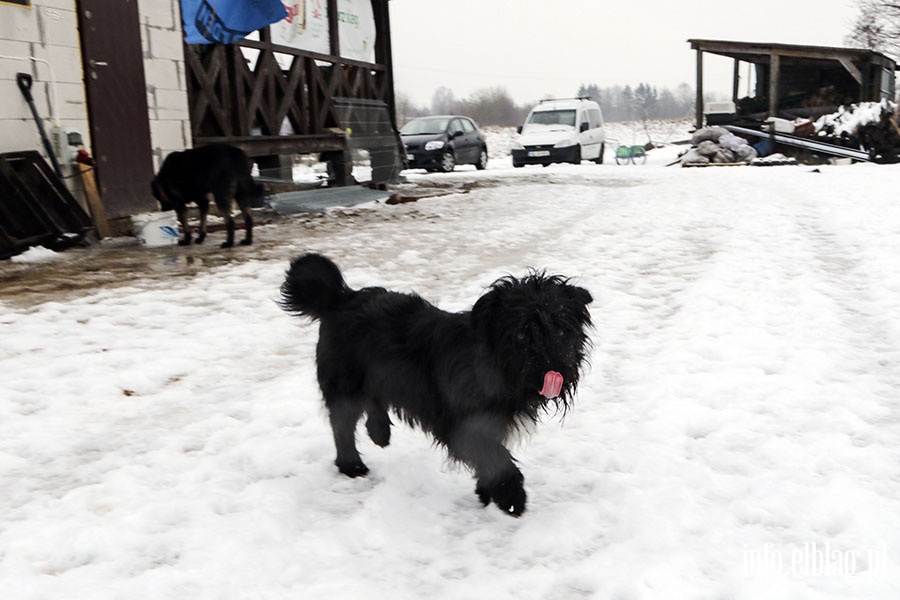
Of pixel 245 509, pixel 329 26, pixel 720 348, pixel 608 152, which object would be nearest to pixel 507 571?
pixel 245 509

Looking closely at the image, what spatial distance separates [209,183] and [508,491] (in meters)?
6.39

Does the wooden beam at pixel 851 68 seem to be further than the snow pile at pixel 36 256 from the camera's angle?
Yes

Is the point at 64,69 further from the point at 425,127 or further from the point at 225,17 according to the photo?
the point at 425,127

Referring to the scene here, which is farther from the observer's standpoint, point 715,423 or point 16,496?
point 715,423

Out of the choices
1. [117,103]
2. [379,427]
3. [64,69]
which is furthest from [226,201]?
[379,427]

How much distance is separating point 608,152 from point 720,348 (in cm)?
3851

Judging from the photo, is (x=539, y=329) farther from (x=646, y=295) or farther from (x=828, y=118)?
(x=828, y=118)

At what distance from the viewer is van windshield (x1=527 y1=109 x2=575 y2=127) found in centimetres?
2233

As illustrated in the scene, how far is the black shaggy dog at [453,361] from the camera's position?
92.6 inches

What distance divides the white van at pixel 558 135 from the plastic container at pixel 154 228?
15.2 meters

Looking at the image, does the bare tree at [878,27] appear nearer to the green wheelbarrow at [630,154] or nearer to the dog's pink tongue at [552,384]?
the green wheelbarrow at [630,154]

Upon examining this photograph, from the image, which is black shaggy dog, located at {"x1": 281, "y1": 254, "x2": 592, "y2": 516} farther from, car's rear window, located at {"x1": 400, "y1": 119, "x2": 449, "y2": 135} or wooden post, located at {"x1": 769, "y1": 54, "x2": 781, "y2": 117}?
wooden post, located at {"x1": 769, "y1": 54, "x2": 781, "y2": 117}

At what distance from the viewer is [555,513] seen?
2.63 m

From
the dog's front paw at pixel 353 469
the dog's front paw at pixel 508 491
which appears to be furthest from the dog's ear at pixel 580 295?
the dog's front paw at pixel 353 469
